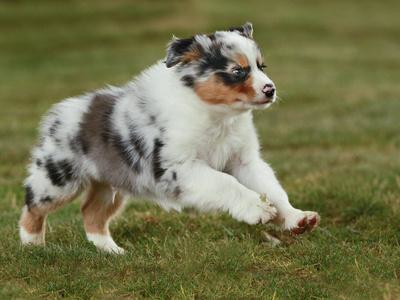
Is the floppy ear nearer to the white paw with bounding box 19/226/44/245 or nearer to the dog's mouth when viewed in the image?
the dog's mouth

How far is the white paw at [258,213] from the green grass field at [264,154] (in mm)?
308

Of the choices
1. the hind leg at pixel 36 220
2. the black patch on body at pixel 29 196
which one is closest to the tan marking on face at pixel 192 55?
the hind leg at pixel 36 220

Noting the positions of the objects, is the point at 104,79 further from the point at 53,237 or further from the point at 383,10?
the point at 383,10

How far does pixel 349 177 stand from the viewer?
1063cm

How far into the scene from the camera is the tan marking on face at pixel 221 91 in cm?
666

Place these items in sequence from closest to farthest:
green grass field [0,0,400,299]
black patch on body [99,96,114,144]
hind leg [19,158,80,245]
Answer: green grass field [0,0,400,299]
black patch on body [99,96,114,144]
hind leg [19,158,80,245]

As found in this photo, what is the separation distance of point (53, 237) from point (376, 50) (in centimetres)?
2283

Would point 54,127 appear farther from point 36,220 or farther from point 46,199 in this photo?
point 36,220

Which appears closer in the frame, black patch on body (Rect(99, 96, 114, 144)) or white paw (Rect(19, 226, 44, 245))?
black patch on body (Rect(99, 96, 114, 144))

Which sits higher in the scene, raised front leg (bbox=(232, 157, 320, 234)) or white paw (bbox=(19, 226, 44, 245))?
raised front leg (bbox=(232, 157, 320, 234))

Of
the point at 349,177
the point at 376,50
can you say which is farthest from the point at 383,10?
the point at 349,177

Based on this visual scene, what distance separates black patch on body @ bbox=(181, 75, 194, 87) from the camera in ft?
22.8

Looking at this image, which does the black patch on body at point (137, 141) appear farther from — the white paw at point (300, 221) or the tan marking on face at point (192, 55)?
the white paw at point (300, 221)

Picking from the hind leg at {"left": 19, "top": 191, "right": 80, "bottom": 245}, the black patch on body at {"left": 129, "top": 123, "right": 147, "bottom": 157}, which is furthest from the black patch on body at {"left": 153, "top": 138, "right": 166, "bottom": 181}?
the hind leg at {"left": 19, "top": 191, "right": 80, "bottom": 245}
